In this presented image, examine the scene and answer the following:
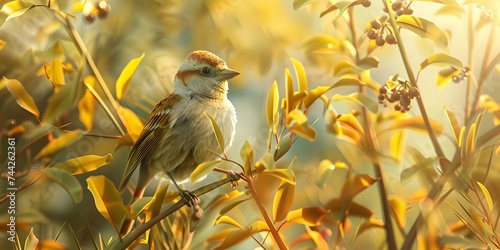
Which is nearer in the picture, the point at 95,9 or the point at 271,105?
the point at 271,105

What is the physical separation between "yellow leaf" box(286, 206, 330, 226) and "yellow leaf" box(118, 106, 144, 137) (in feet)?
0.80

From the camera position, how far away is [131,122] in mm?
891

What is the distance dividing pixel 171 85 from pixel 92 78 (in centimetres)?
13

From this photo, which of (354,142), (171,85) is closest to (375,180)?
(354,142)

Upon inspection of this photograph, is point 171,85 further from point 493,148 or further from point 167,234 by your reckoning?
point 493,148

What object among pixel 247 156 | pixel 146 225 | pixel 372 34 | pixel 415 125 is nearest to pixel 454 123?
pixel 415 125

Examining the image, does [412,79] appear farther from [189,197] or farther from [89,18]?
[89,18]

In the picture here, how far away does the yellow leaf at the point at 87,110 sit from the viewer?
35.6 inches

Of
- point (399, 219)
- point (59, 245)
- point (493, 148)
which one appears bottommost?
point (59, 245)

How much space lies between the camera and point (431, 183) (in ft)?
2.54

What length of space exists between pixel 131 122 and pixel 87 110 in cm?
7

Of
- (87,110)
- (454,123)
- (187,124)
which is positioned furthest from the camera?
(187,124)

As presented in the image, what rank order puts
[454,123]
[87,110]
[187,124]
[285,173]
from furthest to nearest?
[187,124], [87,110], [454,123], [285,173]

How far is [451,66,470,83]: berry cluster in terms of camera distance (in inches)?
34.2
